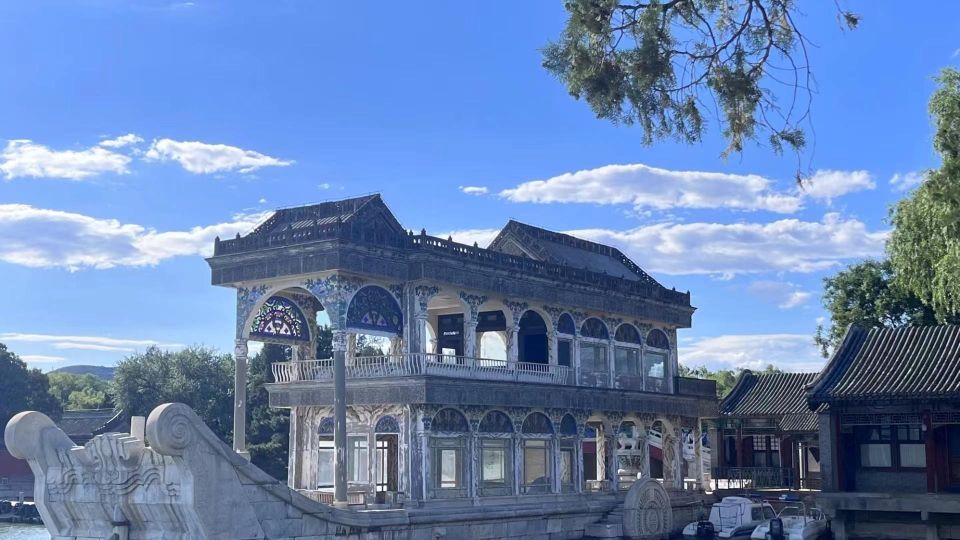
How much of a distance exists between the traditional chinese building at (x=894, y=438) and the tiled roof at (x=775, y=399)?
384 inches

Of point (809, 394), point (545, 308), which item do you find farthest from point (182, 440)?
point (809, 394)

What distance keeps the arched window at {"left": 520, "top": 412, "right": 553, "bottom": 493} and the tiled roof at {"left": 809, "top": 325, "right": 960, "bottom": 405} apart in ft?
21.5

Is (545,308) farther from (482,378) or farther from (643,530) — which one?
(643,530)

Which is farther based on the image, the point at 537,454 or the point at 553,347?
the point at 553,347

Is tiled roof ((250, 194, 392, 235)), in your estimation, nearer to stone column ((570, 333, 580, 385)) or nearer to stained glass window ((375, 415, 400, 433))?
stained glass window ((375, 415, 400, 433))

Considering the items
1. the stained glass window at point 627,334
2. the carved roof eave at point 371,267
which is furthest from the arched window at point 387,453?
the stained glass window at point 627,334

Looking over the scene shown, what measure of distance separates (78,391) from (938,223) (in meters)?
81.1

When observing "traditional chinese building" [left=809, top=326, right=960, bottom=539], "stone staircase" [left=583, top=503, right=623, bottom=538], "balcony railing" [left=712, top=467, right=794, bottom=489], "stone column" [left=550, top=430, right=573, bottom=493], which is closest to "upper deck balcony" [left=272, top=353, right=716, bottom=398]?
"stone column" [left=550, top=430, right=573, bottom=493]

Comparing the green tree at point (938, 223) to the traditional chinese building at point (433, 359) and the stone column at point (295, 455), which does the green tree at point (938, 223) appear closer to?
the traditional chinese building at point (433, 359)

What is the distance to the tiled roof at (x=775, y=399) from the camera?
36750 mm

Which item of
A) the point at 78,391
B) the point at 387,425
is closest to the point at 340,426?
the point at 387,425

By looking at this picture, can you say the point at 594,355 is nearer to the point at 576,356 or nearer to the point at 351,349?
the point at 576,356

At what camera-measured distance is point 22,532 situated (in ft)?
128

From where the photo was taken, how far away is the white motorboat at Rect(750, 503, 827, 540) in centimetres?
2695
